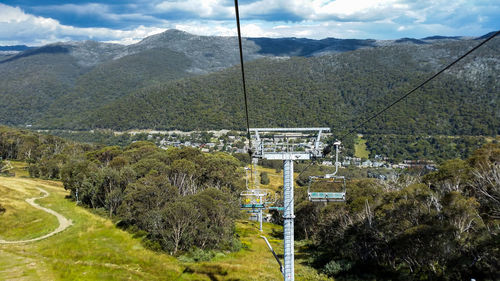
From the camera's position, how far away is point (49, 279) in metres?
29.6

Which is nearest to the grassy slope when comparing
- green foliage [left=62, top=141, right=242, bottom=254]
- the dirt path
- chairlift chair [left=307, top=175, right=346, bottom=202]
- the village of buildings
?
the village of buildings

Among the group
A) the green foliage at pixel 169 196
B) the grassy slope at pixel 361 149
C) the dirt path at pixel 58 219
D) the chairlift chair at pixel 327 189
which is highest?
the chairlift chair at pixel 327 189

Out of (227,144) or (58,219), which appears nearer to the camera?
(58,219)

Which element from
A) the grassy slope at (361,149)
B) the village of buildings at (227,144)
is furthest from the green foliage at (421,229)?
the grassy slope at (361,149)

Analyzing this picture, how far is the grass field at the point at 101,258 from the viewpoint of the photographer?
3141 cm

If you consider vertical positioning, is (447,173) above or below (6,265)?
above

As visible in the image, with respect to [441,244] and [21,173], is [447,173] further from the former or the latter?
[21,173]

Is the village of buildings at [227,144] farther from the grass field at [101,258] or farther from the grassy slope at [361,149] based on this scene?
the grass field at [101,258]

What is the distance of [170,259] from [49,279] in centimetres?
1113

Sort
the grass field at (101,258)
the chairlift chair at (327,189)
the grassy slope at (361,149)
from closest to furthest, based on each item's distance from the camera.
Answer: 1. the chairlift chair at (327,189)
2. the grass field at (101,258)
3. the grassy slope at (361,149)

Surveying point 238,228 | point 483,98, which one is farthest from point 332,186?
point 483,98

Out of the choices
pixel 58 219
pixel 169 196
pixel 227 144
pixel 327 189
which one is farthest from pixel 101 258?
pixel 227 144

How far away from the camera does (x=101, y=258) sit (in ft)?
118

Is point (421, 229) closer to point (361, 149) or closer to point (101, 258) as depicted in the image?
point (101, 258)
